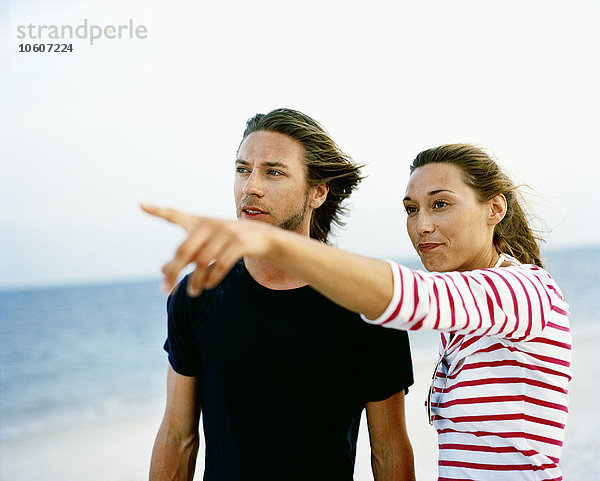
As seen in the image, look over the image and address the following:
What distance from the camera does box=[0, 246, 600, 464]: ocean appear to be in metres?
9.36

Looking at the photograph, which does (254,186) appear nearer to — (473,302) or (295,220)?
(295,220)

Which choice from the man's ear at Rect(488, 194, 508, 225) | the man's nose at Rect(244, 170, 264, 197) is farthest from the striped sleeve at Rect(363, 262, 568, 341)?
the man's nose at Rect(244, 170, 264, 197)

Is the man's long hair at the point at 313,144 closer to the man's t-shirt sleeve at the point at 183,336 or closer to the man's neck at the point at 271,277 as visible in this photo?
the man's neck at the point at 271,277

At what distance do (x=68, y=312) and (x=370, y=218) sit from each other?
36.0 feet

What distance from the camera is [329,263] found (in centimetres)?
96

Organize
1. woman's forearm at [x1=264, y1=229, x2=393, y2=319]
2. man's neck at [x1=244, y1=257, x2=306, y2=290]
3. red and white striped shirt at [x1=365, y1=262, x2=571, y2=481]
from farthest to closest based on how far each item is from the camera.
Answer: man's neck at [x1=244, y1=257, x2=306, y2=290], red and white striped shirt at [x1=365, y1=262, x2=571, y2=481], woman's forearm at [x1=264, y1=229, x2=393, y2=319]

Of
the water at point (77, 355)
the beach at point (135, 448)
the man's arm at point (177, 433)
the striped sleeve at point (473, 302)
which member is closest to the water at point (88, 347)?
the water at point (77, 355)

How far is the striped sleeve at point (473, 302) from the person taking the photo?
103cm

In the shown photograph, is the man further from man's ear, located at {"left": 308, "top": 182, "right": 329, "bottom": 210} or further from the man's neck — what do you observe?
man's ear, located at {"left": 308, "top": 182, "right": 329, "bottom": 210}

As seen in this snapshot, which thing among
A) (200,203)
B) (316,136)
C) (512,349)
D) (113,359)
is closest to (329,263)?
(512,349)

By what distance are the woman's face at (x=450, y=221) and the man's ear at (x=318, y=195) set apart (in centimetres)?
38

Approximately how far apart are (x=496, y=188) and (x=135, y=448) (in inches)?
233

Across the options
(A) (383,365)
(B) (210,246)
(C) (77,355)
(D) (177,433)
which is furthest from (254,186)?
(C) (77,355)

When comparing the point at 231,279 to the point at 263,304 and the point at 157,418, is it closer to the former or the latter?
the point at 263,304
